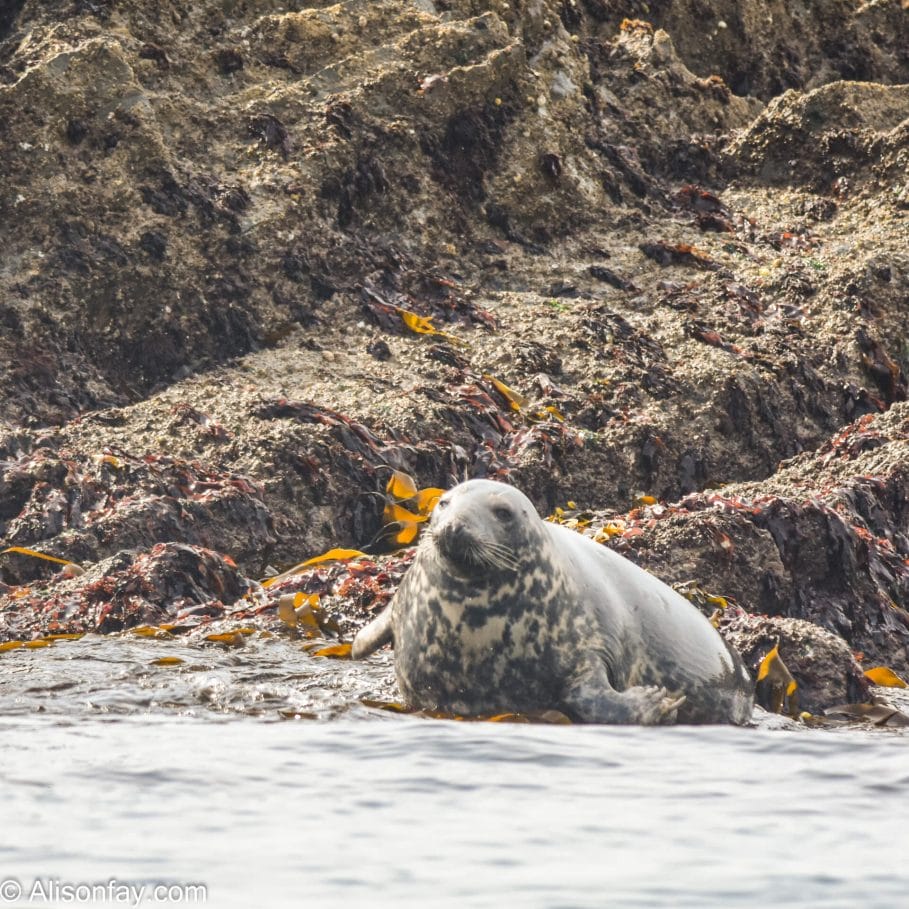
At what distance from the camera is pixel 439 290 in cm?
1017

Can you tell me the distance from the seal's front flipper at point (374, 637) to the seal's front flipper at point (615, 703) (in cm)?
90

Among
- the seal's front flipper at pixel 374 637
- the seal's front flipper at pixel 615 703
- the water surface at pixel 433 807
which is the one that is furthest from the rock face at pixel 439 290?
the water surface at pixel 433 807

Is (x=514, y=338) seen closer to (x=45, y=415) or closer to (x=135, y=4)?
(x=45, y=415)

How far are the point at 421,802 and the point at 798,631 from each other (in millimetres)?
2843

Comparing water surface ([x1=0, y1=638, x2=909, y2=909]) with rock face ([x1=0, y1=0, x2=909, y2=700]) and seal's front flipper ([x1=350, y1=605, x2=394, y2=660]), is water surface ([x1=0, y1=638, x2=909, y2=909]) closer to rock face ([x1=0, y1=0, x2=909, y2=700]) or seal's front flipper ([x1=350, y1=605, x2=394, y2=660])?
seal's front flipper ([x1=350, y1=605, x2=394, y2=660])

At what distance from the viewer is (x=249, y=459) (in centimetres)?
794

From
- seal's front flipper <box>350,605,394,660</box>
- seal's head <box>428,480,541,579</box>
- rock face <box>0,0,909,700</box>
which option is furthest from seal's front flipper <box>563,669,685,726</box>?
rock face <box>0,0,909,700</box>

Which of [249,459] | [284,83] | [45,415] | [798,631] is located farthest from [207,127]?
[798,631]

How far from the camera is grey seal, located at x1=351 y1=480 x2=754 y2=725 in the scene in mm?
4844

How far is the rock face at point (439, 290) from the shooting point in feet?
25.2

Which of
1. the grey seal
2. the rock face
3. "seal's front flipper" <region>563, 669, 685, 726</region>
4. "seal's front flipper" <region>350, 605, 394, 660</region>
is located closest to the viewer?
"seal's front flipper" <region>563, 669, 685, 726</region>

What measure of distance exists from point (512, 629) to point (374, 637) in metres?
0.79

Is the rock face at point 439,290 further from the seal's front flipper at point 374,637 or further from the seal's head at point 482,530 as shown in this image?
the seal's head at point 482,530

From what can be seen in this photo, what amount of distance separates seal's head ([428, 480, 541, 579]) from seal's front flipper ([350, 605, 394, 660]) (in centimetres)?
62
